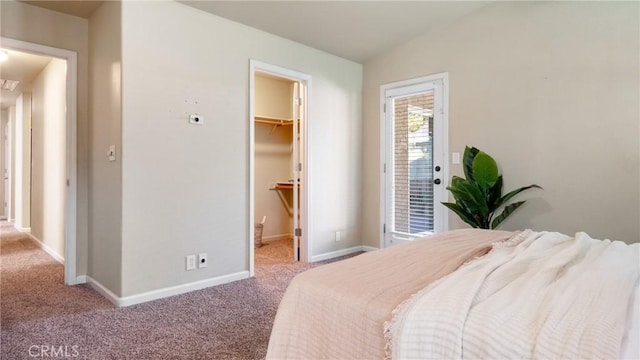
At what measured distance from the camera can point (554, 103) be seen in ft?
10.3

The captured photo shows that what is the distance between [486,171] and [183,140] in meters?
2.60

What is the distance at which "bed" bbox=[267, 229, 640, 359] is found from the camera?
2.62ft

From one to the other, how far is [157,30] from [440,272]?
2751mm

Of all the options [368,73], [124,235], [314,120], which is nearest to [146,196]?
[124,235]

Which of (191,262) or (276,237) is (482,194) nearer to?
(191,262)

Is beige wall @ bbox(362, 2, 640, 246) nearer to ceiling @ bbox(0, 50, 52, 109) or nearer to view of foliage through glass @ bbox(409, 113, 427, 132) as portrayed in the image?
view of foliage through glass @ bbox(409, 113, 427, 132)

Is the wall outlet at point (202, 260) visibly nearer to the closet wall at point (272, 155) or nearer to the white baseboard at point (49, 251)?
the white baseboard at point (49, 251)

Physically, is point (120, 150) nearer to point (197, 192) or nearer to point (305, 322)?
point (197, 192)

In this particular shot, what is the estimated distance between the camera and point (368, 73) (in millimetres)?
4492

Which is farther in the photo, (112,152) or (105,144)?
(105,144)

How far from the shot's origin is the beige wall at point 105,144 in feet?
8.96

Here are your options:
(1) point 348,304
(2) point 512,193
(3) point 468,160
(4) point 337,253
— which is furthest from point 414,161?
(1) point 348,304

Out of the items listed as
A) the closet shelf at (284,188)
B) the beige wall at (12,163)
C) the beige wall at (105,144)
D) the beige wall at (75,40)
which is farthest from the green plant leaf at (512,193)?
the beige wall at (12,163)

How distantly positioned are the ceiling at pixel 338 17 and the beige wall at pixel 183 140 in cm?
16
